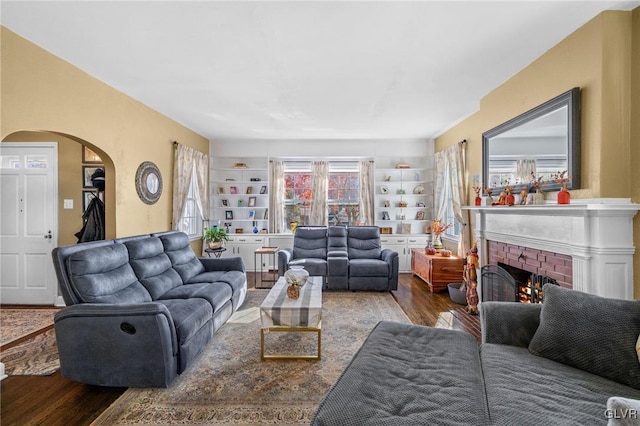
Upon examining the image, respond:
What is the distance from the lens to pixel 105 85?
361 cm

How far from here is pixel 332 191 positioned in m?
7.00

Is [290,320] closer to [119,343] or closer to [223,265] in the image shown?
[119,343]

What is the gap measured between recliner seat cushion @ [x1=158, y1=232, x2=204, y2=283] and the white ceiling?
1.85 meters

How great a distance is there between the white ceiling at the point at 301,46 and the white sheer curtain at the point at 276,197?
2.44 m

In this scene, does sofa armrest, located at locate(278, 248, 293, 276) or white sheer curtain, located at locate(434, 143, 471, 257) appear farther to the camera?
sofa armrest, located at locate(278, 248, 293, 276)

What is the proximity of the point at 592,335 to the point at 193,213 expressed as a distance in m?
5.92

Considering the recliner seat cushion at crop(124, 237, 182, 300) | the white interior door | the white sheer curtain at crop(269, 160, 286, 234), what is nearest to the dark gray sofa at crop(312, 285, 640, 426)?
the recliner seat cushion at crop(124, 237, 182, 300)

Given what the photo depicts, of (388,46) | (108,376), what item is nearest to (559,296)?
(388,46)

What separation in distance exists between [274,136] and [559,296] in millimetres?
5484

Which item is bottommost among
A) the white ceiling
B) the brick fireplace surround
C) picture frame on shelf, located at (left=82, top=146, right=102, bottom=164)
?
the brick fireplace surround

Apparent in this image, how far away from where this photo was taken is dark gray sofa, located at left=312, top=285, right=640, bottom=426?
1310 millimetres

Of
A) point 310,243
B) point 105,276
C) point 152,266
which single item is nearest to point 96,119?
point 152,266

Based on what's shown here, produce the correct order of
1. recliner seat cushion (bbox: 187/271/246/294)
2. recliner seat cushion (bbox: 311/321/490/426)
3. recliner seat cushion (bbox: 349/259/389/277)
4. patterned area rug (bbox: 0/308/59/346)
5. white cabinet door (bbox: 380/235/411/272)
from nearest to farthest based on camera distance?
1. recliner seat cushion (bbox: 311/321/490/426)
2. patterned area rug (bbox: 0/308/59/346)
3. recliner seat cushion (bbox: 187/271/246/294)
4. recliner seat cushion (bbox: 349/259/389/277)
5. white cabinet door (bbox: 380/235/411/272)

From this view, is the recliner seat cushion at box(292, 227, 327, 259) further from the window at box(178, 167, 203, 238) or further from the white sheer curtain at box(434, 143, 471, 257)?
the white sheer curtain at box(434, 143, 471, 257)
